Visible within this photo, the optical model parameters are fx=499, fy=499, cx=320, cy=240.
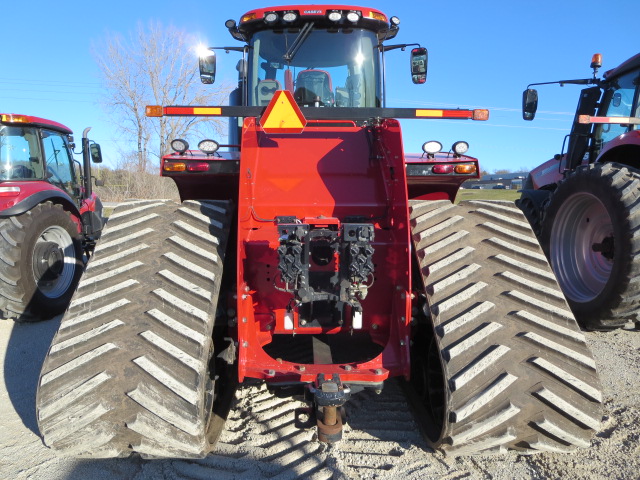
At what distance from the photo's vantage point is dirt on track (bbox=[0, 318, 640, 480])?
2580 millimetres

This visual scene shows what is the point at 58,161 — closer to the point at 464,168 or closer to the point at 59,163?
the point at 59,163

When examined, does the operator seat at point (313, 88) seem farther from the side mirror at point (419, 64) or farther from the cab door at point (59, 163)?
the cab door at point (59, 163)

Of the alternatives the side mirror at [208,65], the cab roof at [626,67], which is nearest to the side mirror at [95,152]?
the side mirror at [208,65]

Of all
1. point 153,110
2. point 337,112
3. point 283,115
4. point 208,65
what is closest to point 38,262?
point 208,65

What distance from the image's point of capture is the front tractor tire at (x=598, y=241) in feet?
13.8

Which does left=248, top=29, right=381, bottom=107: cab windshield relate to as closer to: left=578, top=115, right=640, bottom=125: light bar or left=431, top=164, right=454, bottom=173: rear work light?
left=431, top=164, right=454, bottom=173: rear work light

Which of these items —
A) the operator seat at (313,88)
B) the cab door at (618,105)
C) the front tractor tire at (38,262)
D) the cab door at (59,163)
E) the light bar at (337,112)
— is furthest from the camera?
the cab door at (59,163)

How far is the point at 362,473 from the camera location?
2.55m

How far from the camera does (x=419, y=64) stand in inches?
199

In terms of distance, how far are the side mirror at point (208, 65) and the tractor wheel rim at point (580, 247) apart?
402 cm

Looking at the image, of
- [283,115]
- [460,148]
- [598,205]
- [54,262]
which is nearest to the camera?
[283,115]

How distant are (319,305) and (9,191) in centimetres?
408

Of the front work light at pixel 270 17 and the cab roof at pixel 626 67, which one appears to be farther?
the cab roof at pixel 626 67

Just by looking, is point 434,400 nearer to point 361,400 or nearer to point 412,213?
point 361,400
